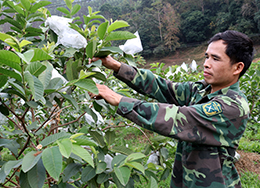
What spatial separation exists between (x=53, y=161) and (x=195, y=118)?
0.62 meters

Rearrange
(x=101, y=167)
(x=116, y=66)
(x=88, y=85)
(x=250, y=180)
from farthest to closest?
(x=250, y=180) < (x=116, y=66) < (x=101, y=167) < (x=88, y=85)

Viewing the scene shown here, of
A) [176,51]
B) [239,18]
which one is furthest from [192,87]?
[176,51]

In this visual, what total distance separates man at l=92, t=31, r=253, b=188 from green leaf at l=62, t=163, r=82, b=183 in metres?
0.33

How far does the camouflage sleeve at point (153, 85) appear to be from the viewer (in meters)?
1.13

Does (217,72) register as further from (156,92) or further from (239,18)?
(239,18)

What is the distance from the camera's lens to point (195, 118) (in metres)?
0.87

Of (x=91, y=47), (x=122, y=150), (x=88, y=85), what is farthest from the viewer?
(x=122, y=150)

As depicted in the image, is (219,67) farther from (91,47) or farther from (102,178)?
(102,178)

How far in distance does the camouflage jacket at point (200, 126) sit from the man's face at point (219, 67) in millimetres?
55

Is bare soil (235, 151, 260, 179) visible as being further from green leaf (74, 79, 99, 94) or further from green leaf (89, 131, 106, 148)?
green leaf (74, 79, 99, 94)

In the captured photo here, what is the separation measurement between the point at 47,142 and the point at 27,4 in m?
0.62

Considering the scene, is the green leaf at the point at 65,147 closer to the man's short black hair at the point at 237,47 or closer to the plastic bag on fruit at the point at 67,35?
the plastic bag on fruit at the point at 67,35

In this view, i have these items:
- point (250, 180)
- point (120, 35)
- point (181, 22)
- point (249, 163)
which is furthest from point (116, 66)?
point (181, 22)

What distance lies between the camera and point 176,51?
89.8ft
